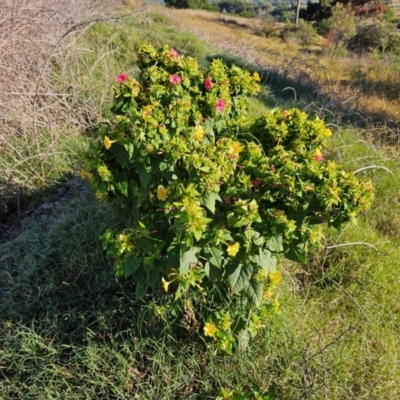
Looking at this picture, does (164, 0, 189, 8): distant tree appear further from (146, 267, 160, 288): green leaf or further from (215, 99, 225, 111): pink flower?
(146, 267, 160, 288): green leaf

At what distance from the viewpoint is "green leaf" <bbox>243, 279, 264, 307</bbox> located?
5.16 ft

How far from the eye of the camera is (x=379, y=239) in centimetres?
269

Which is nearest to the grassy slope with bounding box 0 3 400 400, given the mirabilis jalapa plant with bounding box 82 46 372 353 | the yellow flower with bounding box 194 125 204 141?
the mirabilis jalapa plant with bounding box 82 46 372 353

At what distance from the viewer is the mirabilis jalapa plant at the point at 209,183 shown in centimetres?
131

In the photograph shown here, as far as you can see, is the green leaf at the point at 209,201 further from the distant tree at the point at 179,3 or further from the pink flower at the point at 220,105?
the distant tree at the point at 179,3

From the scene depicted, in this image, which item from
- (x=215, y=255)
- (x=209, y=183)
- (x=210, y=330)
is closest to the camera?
(x=209, y=183)

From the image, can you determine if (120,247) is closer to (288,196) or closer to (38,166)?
(288,196)

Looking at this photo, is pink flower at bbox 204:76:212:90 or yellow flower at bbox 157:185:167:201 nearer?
yellow flower at bbox 157:185:167:201

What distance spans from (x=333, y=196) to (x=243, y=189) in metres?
0.29

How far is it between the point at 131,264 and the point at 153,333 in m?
0.53

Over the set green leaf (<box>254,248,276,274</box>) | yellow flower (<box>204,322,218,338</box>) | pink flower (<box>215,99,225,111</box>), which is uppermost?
pink flower (<box>215,99,225,111</box>)

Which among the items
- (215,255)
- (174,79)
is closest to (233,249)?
(215,255)

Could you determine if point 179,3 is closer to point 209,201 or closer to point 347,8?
point 347,8

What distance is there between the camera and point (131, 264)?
1.39 m
